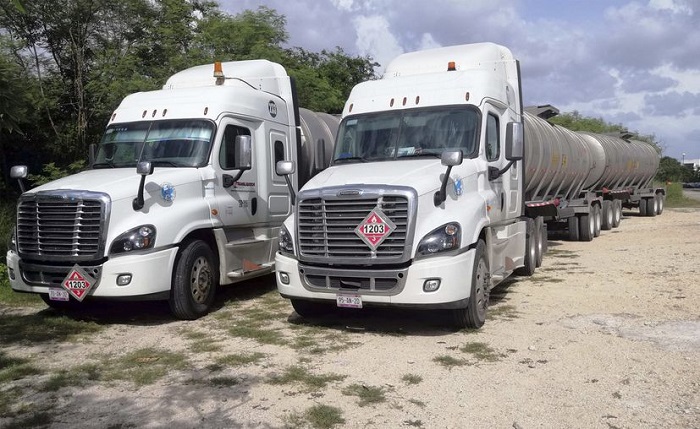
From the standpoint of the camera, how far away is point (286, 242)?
24.6 ft

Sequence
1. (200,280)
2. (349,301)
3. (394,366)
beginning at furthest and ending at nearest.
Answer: (200,280) < (349,301) < (394,366)

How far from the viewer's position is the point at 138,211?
301 inches

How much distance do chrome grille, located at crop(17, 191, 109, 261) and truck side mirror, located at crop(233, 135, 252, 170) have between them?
1819 mm

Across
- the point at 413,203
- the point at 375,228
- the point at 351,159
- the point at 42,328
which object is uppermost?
the point at 351,159

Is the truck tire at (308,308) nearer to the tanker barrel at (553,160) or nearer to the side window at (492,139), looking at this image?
the side window at (492,139)

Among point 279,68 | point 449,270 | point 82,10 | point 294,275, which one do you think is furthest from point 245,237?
point 82,10

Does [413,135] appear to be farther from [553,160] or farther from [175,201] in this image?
[553,160]

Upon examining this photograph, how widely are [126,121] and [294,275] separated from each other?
367cm

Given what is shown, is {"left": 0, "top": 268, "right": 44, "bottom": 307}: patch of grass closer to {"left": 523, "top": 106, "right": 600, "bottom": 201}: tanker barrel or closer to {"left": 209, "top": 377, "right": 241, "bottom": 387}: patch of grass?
{"left": 209, "top": 377, "right": 241, "bottom": 387}: patch of grass

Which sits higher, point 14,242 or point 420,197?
point 420,197

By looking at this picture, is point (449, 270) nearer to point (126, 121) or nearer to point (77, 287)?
point (77, 287)

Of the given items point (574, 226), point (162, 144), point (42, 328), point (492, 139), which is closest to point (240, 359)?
point (42, 328)

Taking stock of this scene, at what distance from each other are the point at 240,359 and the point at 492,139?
4118 millimetres

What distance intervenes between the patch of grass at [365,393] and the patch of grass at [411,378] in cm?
29
